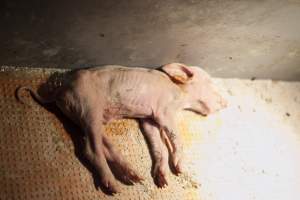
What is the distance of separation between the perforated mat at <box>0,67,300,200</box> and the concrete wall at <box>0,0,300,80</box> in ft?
0.52

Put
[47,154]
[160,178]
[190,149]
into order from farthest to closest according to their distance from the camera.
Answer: [190,149], [160,178], [47,154]

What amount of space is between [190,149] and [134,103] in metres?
0.33

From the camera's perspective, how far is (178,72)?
1.92 meters

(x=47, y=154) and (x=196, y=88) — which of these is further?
(x=196, y=88)

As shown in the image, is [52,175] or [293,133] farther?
[293,133]

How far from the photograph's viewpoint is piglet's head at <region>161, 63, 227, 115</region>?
6.32 ft

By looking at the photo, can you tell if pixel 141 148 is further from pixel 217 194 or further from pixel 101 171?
pixel 217 194

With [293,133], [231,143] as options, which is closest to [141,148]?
[231,143]

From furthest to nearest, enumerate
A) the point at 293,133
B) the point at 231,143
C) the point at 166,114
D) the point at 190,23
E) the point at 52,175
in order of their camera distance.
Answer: the point at 293,133 → the point at 231,143 → the point at 166,114 → the point at 190,23 → the point at 52,175

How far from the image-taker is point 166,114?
183 cm

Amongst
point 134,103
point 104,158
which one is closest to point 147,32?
point 134,103

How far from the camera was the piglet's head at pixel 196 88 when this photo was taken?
1927 mm

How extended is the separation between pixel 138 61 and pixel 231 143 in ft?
1.85

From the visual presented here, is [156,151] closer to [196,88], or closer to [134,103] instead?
[134,103]
